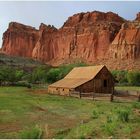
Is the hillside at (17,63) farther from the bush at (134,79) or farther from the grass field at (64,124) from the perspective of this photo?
the grass field at (64,124)

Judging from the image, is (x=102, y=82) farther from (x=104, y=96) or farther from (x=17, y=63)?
(x=17, y=63)

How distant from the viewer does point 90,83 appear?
43750 mm

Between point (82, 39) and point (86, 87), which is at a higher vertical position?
point (82, 39)

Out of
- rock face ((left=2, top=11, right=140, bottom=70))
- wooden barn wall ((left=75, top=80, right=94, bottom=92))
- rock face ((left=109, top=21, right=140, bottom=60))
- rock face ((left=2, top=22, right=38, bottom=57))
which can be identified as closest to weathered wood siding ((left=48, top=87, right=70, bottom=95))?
wooden barn wall ((left=75, top=80, right=94, bottom=92))

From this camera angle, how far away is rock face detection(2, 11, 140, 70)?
137625 mm

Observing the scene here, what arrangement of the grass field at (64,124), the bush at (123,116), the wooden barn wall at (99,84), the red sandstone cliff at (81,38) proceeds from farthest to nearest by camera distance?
the red sandstone cliff at (81,38)
the wooden barn wall at (99,84)
the bush at (123,116)
the grass field at (64,124)

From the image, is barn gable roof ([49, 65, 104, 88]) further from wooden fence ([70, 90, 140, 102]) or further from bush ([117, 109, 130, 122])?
bush ([117, 109, 130, 122])

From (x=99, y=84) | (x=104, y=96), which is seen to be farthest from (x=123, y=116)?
(x=99, y=84)

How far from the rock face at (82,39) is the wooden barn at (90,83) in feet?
281

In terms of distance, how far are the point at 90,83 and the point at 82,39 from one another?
4544 inches

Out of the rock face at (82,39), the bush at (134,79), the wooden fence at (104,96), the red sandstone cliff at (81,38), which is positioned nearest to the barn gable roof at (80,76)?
the wooden fence at (104,96)

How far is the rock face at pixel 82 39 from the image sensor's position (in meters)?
138

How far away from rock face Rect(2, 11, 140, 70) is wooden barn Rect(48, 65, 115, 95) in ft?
281

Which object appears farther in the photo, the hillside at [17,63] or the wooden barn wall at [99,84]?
the hillside at [17,63]
